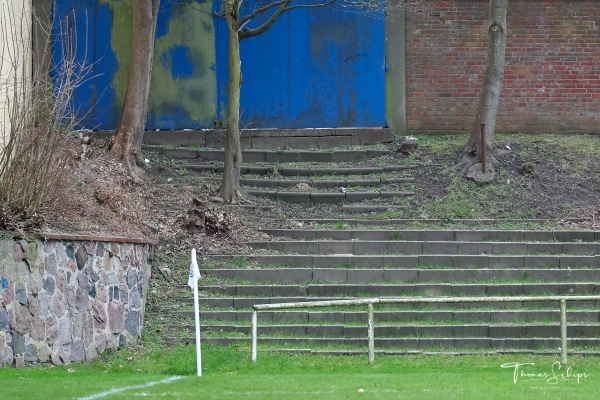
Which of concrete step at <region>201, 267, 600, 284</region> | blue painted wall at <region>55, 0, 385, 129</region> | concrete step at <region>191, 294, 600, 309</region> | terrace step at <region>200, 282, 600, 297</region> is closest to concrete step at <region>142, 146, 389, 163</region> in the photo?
blue painted wall at <region>55, 0, 385, 129</region>

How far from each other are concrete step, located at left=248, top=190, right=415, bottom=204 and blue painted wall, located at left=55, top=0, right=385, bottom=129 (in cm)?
345

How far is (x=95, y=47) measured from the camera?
21125 mm

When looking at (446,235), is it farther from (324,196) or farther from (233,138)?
(233,138)

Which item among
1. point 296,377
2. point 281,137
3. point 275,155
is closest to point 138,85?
point 275,155

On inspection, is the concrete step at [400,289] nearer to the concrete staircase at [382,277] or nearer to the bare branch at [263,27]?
the concrete staircase at [382,277]

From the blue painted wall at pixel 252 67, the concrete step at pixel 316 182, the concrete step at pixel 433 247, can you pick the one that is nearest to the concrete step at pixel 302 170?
the concrete step at pixel 316 182

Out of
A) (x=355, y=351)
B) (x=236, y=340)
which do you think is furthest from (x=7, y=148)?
(x=355, y=351)

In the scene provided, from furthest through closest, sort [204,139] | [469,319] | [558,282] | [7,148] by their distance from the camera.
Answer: [204,139] → [558,282] → [469,319] → [7,148]

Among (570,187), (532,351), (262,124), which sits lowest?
(532,351)

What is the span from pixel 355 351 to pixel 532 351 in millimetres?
2153

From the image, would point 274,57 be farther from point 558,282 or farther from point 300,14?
point 558,282

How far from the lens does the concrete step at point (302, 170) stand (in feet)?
62.0

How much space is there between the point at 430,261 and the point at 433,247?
1.41 feet

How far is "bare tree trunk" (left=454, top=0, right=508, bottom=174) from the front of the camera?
18.9m
